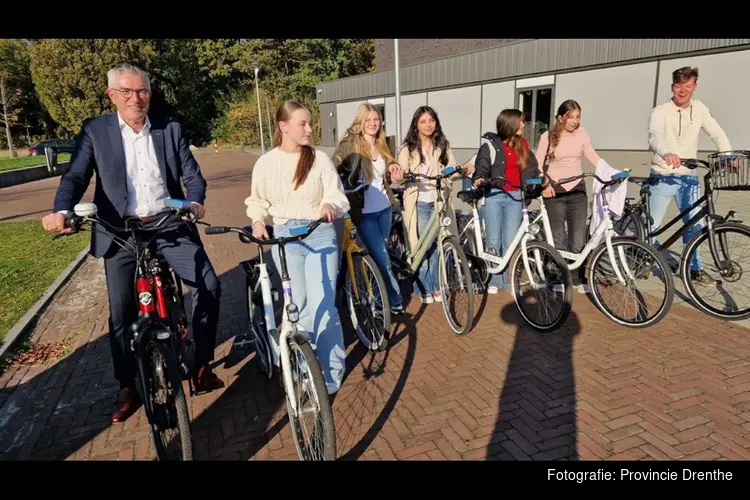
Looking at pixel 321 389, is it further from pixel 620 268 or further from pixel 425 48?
pixel 425 48

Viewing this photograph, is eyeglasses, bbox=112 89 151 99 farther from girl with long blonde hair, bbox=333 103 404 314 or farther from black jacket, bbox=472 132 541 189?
black jacket, bbox=472 132 541 189

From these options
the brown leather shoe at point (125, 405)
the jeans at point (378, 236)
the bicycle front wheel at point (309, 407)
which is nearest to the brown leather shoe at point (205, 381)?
the brown leather shoe at point (125, 405)

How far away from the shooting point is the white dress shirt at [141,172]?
3.04m

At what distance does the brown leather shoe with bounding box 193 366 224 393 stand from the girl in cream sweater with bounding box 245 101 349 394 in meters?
0.87

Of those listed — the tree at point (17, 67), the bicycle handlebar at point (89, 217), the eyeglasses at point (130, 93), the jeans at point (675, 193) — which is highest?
the tree at point (17, 67)

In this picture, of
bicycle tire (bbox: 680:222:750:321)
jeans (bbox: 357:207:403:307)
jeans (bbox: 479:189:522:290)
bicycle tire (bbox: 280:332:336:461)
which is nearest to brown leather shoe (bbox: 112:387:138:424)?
bicycle tire (bbox: 280:332:336:461)

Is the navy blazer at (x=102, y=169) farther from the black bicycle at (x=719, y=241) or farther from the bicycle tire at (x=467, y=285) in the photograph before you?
the black bicycle at (x=719, y=241)

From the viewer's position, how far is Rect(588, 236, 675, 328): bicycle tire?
369cm

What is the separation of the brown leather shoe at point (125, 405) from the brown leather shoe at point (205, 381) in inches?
15.6

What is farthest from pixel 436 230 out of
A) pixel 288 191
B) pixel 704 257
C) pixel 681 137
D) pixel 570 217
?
pixel 681 137

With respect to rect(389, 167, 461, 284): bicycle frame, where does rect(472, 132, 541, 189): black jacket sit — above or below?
above

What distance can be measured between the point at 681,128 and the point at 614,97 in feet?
39.5

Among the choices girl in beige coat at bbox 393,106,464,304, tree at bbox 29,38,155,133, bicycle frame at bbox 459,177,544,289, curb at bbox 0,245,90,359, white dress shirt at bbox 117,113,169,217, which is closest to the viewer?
white dress shirt at bbox 117,113,169,217
